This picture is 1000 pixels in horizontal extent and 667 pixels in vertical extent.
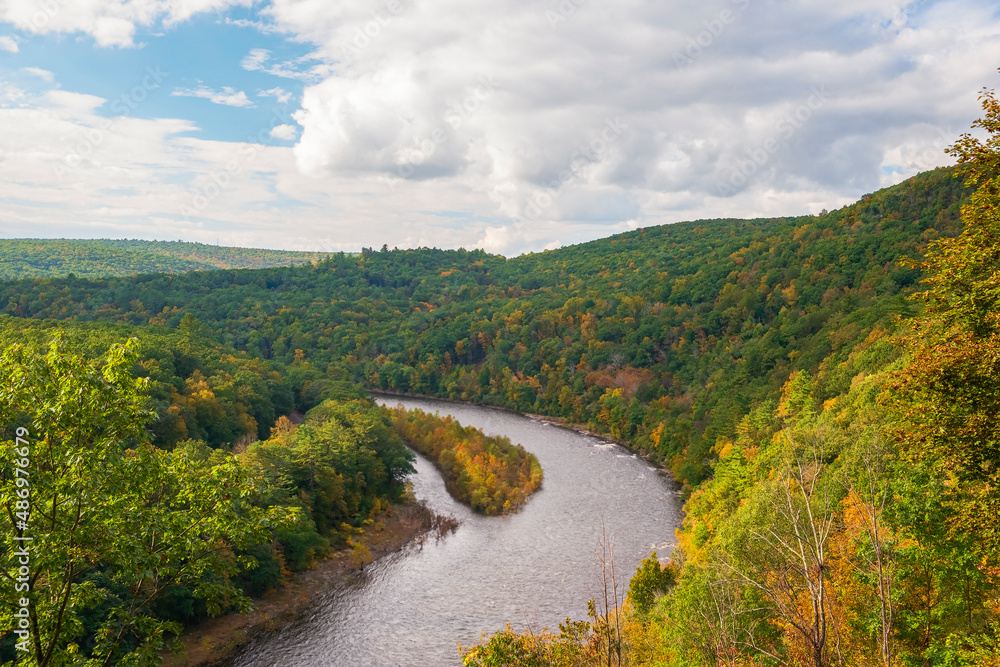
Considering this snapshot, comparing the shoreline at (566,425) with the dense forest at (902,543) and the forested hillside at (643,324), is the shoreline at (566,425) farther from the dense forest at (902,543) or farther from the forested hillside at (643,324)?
the dense forest at (902,543)

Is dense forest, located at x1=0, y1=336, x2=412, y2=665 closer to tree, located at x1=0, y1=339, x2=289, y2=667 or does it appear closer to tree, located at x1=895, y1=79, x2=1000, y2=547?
tree, located at x1=0, y1=339, x2=289, y2=667

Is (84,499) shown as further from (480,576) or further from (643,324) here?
(643,324)

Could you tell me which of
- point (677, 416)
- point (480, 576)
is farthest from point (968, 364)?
point (677, 416)

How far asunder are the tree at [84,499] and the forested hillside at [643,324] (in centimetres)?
6328

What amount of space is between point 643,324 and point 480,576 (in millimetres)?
91329

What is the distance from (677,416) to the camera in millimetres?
102000

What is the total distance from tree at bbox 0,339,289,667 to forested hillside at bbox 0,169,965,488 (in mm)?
63285

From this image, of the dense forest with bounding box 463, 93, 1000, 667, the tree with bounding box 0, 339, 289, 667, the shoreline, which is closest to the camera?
the tree with bounding box 0, 339, 289, 667

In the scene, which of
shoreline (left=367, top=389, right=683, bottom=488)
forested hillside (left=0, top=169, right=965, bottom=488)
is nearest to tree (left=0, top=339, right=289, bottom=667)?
forested hillside (left=0, top=169, right=965, bottom=488)

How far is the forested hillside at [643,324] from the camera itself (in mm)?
92000

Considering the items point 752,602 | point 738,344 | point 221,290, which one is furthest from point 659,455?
point 221,290

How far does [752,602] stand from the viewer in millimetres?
24719

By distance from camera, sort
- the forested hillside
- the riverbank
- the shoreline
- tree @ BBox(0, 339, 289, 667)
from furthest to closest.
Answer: the forested hillside < the shoreline < the riverbank < tree @ BBox(0, 339, 289, 667)

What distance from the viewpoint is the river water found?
43.2m
